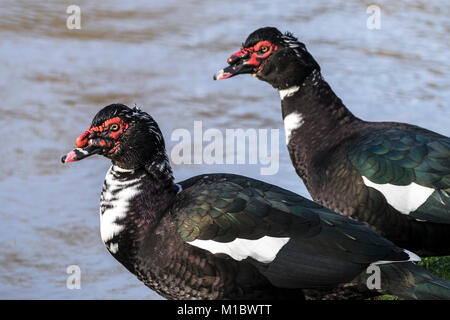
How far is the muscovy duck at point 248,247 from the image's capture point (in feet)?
13.5

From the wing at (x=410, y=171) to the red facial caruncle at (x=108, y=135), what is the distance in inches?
54.7

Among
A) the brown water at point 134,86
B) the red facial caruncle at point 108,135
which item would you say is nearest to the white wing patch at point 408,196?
the red facial caruncle at point 108,135

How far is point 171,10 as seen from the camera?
12445 mm

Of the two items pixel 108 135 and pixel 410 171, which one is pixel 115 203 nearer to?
pixel 108 135

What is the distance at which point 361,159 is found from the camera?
4.89 metres

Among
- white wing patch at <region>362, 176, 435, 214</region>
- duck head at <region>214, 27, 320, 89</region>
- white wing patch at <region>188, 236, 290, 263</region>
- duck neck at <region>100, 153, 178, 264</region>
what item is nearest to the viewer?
white wing patch at <region>188, 236, 290, 263</region>

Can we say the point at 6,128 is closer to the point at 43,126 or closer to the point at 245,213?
the point at 43,126

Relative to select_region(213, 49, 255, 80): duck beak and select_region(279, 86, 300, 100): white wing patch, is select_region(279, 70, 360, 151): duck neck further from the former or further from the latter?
select_region(213, 49, 255, 80): duck beak

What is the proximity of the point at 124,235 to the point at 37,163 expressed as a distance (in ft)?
15.3

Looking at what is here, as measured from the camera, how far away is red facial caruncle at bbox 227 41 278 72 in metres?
5.45

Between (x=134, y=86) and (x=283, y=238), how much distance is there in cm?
644

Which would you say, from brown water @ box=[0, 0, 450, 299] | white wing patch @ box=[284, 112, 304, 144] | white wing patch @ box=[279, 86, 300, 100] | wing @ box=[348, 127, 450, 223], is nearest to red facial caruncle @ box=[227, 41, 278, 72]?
white wing patch @ box=[279, 86, 300, 100]

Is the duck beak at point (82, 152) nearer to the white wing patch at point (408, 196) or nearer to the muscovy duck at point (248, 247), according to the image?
the muscovy duck at point (248, 247)

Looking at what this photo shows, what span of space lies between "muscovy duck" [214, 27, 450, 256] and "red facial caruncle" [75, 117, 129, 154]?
129 centimetres
